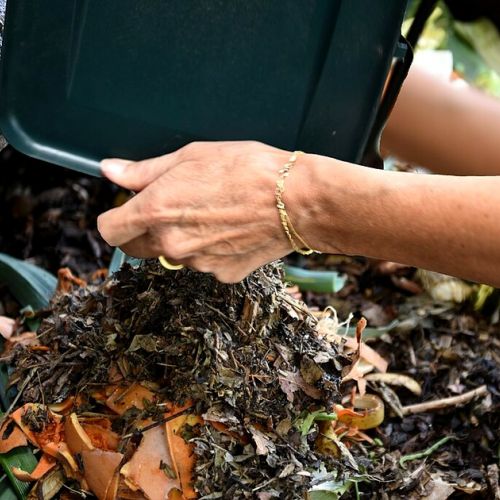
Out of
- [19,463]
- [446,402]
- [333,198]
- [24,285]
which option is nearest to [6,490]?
[19,463]

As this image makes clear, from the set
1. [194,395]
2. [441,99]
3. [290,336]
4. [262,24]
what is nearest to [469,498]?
[290,336]

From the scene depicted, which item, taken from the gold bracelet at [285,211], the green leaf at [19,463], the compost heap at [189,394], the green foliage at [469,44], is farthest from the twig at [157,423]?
the green foliage at [469,44]

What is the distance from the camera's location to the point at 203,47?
109 cm

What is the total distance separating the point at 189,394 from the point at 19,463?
31cm

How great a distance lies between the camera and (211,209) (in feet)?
3.32

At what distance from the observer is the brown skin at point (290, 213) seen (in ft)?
3.17

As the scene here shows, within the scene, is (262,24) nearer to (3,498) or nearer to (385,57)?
(385,57)

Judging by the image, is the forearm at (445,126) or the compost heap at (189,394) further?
the forearm at (445,126)

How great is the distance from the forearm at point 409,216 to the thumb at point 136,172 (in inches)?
8.5

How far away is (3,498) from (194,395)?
1.17 ft

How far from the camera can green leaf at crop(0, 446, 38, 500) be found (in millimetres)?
1197

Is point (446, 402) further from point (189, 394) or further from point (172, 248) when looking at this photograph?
point (172, 248)

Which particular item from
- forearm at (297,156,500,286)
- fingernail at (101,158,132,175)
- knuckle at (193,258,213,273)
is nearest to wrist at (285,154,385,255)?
forearm at (297,156,500,286)

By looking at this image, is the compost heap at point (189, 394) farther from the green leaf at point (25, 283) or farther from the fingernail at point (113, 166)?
the green leaf at point (25, 283)
